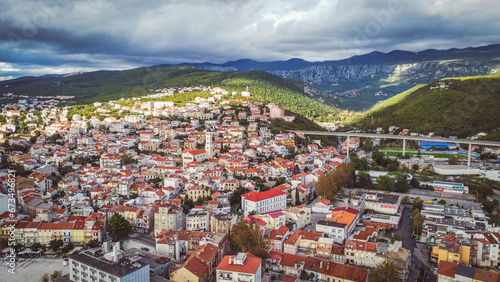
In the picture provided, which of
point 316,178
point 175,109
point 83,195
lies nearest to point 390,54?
point 175,109

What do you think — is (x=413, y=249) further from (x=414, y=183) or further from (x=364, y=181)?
(x=414, y=183)

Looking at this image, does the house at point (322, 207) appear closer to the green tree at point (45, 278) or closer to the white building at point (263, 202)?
the white building at point (263, 202)

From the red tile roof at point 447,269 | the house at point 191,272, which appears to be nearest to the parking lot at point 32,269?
the house at point 191,272

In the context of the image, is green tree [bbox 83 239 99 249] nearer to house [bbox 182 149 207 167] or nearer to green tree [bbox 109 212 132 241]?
green tree [bbox 109 212 132 241]

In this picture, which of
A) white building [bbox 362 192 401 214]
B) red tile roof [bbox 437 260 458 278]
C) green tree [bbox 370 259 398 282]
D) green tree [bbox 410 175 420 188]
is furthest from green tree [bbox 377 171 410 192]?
green tree [bbox 370 259 398 282]

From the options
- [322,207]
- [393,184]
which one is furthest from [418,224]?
[393,184]
